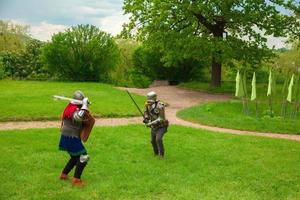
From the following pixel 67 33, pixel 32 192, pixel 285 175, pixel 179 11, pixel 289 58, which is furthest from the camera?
pixel 289 58

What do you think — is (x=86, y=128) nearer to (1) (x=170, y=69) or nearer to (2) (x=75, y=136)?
(2) (x=75, y=136)

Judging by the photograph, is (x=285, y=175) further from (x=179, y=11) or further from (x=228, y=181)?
(x=179, y=11)

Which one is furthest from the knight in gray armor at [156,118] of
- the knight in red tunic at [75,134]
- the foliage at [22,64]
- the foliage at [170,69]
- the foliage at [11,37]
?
the foliage at [11,37]

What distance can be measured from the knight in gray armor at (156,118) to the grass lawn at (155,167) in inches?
16.0

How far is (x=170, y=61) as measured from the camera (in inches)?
1073

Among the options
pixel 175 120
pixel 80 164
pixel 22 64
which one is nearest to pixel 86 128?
pixel 80 164

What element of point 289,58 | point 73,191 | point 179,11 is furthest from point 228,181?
point 289,58

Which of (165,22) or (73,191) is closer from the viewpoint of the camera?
(73,191)

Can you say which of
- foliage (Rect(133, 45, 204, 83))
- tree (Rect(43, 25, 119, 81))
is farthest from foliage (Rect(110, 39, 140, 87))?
tree (Rect(43, 25, 119, 81))

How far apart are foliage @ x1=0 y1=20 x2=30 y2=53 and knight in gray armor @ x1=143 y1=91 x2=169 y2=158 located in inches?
1489

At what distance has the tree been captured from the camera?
31.4 metres

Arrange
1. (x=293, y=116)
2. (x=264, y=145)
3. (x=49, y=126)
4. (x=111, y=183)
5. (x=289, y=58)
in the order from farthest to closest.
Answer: (x=289, y=58), (x=293, y=116), (x=49, y=126), (x=264, y=145), (x=111, y=183)

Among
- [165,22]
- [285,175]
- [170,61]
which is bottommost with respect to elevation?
[285,175]

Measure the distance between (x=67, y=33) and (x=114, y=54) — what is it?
3.47 meters
